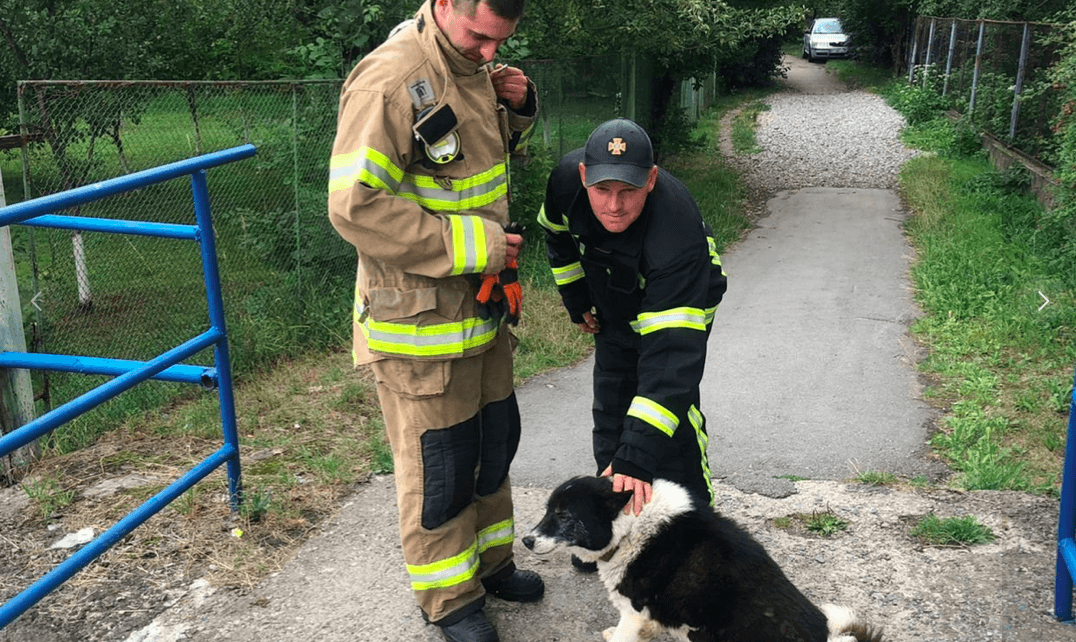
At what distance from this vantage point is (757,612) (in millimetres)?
2883

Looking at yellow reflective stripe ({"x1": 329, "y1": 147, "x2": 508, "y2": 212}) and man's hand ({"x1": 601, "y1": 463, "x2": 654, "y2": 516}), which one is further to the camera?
man's hand ({"x1": 601, "y1": 463, "x2": 654, "y2": 516})

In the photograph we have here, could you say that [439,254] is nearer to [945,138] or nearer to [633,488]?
[633,488]

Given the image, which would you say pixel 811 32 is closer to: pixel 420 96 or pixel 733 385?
pixel 733 385

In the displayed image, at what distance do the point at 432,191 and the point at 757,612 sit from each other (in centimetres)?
170

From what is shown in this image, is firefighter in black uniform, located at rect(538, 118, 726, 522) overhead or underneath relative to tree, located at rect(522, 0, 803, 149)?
underneath

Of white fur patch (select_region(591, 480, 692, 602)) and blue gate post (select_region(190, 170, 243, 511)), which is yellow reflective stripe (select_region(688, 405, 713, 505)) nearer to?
white fur patch (select_region(591, 480, 692, 602))

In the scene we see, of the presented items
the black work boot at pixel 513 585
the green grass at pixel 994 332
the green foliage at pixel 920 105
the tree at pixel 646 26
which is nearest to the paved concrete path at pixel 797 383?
the green grass at pixel 994 332

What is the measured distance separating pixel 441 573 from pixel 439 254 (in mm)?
1178

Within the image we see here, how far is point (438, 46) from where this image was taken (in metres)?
3.06

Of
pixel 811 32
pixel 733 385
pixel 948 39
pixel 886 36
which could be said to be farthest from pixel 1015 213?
pixel 811 32

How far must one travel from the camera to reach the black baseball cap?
3.08 m

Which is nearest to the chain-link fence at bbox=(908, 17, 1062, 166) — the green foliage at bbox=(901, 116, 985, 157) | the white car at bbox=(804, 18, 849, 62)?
the green foliage at bbox=(901, 116, 985, 157)

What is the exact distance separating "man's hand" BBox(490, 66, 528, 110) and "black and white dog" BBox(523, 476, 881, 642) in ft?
4.65

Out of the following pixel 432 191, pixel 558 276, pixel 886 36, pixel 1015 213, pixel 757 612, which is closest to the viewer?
pixel 757 612
